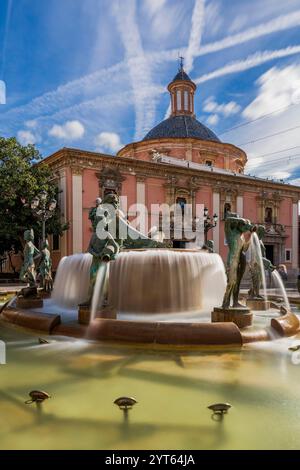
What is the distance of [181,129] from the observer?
35.3 meters

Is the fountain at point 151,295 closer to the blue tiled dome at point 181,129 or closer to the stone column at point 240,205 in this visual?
the stone column at point 240,205

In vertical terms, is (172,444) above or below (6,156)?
below

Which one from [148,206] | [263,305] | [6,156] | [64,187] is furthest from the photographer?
[148,206]

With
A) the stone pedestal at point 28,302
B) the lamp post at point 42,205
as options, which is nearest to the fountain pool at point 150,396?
the stone pedestal at point 28,302

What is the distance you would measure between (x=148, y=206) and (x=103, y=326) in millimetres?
23046

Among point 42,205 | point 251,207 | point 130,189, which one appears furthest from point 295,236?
point 42,205

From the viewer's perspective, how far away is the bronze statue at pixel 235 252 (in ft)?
19.5

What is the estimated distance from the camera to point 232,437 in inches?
102

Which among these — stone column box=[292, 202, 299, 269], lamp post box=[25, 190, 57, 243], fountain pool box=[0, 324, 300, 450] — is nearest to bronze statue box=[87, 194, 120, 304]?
fountain pool box=[0, 324, 300, 450]

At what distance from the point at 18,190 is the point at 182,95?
2416cm

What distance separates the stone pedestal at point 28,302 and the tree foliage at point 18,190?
14.3m

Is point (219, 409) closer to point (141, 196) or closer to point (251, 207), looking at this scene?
point (141, 196)

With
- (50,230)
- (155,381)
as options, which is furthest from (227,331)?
(50,230)

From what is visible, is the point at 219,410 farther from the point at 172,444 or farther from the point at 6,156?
the point at 6,156
